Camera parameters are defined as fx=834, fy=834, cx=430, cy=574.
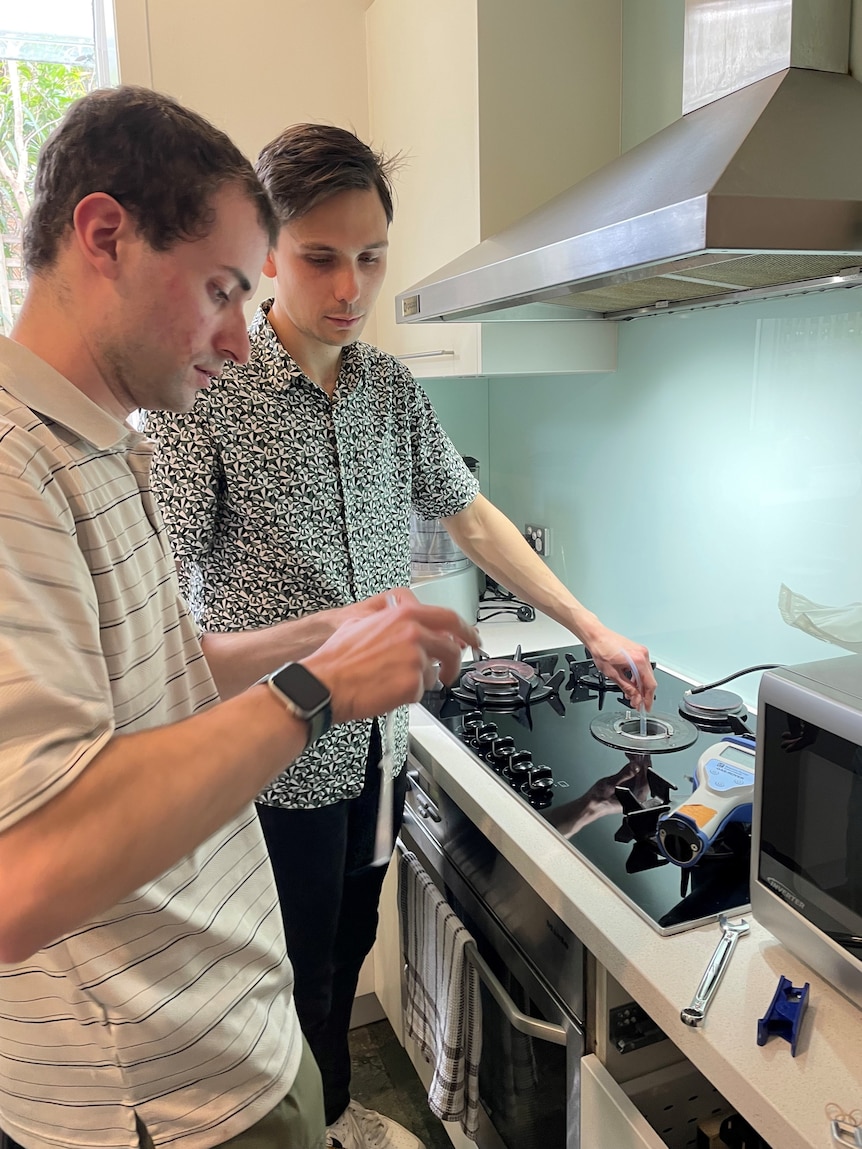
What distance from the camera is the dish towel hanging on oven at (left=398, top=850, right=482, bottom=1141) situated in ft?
4.31

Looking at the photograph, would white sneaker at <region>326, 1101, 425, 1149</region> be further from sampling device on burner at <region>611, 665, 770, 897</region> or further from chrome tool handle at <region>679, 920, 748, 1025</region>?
chrome tool handle at <region>679, 920, 748, 1025</region>

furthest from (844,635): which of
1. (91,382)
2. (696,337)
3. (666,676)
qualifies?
(91,382)

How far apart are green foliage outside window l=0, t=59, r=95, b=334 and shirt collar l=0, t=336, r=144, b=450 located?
1.46m

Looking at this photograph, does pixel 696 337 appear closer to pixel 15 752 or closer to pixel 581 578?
pixel 581 578

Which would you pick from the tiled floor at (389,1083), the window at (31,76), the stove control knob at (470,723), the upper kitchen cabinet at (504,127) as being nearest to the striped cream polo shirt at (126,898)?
the stove control knob at (470,723)

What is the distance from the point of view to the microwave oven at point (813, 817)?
752mm

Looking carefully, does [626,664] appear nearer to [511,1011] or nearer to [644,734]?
[644,734]

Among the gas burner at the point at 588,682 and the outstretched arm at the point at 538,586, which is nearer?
the outstretched arm at the point at 538,586

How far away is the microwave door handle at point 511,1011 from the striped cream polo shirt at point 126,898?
0.35 metres

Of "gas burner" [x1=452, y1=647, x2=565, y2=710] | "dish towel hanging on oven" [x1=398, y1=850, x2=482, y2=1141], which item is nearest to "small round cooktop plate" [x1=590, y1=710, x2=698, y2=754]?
"gas burner" [x1=452, y1=647, x2=565, y2=710]

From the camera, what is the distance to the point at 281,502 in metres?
1.16

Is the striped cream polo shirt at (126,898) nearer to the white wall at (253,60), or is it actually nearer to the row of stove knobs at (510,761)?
the row of stove knobs at (510,761)

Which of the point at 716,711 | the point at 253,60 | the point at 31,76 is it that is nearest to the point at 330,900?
the point at 716,711

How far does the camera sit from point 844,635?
4.10 ft
